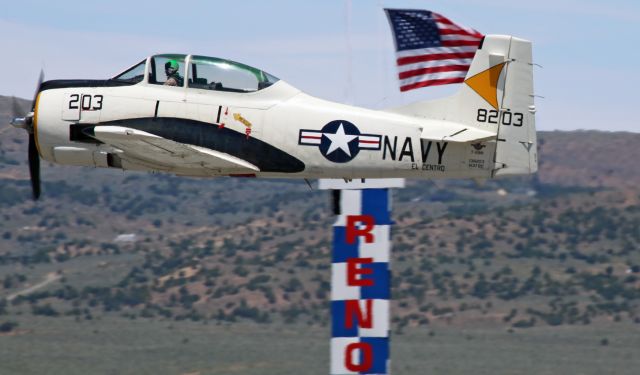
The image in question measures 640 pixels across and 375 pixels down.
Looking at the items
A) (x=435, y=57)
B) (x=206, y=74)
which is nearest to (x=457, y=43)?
(x=435, y=57)

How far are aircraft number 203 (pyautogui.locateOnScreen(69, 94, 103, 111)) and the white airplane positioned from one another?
0.06 feet

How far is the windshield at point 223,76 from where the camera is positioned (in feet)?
69.7

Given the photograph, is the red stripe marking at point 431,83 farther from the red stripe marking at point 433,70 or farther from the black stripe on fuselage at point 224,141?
the black stripe on fuselage at point 224,141

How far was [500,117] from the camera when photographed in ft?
68.9

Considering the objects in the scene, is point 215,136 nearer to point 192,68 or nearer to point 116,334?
point 192,68

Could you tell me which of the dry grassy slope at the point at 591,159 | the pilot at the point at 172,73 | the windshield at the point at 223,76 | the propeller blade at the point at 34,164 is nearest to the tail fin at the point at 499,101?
the windshield at the point at 223,76

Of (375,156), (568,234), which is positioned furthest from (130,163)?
(568,234)

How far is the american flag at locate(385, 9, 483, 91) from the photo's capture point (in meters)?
21.7

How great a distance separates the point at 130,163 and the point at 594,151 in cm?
8420

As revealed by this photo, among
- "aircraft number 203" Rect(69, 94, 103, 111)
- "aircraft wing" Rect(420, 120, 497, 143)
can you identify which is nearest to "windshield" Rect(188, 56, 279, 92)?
"aircraft number 203" Rect(69, 94, 103, 111)

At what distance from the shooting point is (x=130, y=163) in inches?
846

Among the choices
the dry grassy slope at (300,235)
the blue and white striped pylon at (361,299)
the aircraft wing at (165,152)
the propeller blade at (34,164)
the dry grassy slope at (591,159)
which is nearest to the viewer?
the blue and white striped pylon at (361,299)

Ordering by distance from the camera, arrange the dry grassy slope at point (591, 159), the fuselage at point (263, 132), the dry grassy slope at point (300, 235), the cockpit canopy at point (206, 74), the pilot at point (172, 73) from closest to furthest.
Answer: the fuselage at point (263, 132) < the cockpit canopy at point (206, 74) < the pilot at point (172, 73) < the dry grassy slope at point (300, 235) < the dry grassy slope at point (591, 159)

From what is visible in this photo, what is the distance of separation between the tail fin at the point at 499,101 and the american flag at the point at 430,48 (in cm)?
34
